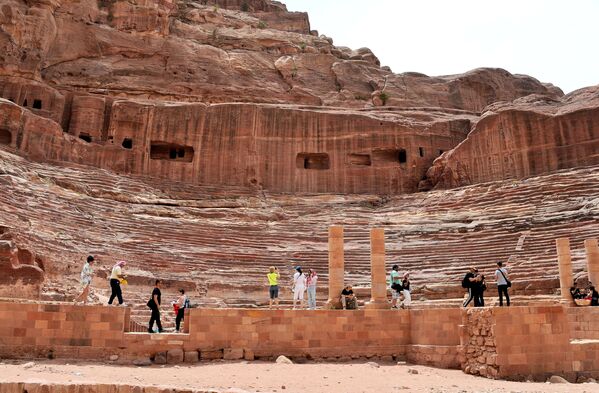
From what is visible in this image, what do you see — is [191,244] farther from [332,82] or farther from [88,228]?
[332,82]

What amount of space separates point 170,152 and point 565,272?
2086cm

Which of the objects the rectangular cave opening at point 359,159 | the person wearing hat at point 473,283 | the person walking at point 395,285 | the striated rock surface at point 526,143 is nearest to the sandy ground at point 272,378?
the person wearing hat at point 473,283

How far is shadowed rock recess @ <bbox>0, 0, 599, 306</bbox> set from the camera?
18859 mm

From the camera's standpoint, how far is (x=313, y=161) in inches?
1212

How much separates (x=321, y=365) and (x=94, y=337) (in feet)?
13.3

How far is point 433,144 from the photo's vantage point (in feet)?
101

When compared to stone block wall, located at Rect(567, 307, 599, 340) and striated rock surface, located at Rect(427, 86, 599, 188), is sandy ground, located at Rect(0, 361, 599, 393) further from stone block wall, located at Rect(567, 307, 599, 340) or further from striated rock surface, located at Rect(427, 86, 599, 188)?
striated rock surface, located at Rect(427, 86, 599, 188)

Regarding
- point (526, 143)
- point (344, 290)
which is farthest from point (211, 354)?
point (526, 143)

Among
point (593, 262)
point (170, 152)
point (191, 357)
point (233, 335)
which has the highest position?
point (170, 152)

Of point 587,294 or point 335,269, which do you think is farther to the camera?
point 587,294

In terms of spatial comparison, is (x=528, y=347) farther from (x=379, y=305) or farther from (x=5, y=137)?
(x=5, y=137)

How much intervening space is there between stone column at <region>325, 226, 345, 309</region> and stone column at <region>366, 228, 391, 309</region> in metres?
0.83

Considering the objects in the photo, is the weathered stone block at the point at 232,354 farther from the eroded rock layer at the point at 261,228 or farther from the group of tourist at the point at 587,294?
the group of tourist at the point at 587,294

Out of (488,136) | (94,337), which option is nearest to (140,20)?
(488,136)
